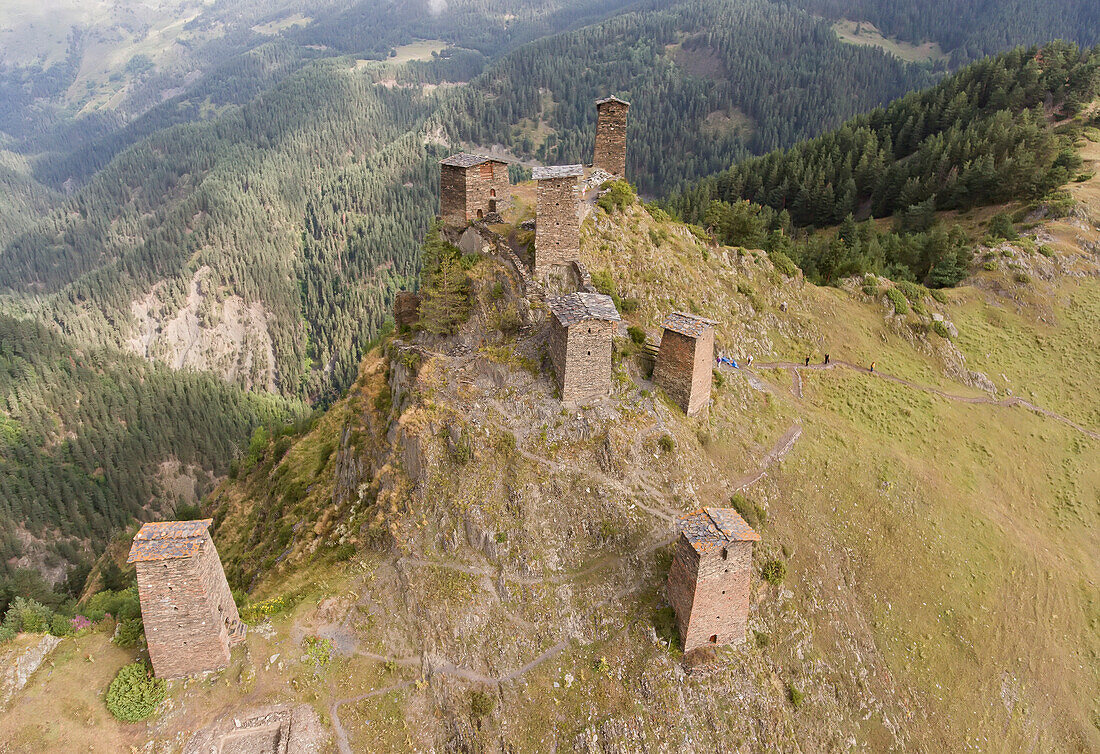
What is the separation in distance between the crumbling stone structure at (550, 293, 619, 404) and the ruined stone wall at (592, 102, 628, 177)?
21.8 meters

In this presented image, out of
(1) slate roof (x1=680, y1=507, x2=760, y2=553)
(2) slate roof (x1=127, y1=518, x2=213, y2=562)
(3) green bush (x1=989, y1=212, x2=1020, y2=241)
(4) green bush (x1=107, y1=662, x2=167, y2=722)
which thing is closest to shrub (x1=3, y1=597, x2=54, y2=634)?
(4) green bush (x1=107, y1=662, x2=167, y2=722)

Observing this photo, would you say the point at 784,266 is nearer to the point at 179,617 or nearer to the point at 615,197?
the point at 615,197

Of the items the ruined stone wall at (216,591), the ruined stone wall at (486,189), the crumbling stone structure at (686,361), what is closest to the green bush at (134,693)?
the ruined stone wall at (216,591)

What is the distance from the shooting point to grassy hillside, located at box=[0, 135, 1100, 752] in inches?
1268

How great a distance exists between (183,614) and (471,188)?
36.8m

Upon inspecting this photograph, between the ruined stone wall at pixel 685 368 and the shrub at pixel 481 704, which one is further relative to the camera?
the ruined stone wall at pixel 685 368

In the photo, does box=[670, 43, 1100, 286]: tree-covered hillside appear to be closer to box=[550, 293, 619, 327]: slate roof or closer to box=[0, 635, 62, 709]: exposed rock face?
box=[550, 293, 619, 327]: slate roof

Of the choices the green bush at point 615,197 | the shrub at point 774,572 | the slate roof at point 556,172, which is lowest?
the shrub at point 774,572

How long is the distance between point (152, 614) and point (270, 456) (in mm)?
43791

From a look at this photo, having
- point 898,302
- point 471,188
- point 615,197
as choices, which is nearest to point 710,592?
point 615,197

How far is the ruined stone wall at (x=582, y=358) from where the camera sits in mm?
38062

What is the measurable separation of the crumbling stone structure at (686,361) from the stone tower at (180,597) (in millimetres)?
29911

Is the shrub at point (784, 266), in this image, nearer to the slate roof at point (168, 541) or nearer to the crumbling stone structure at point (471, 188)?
the crumbling stone structure at point (471, 188)

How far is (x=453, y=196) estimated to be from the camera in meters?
50.3
